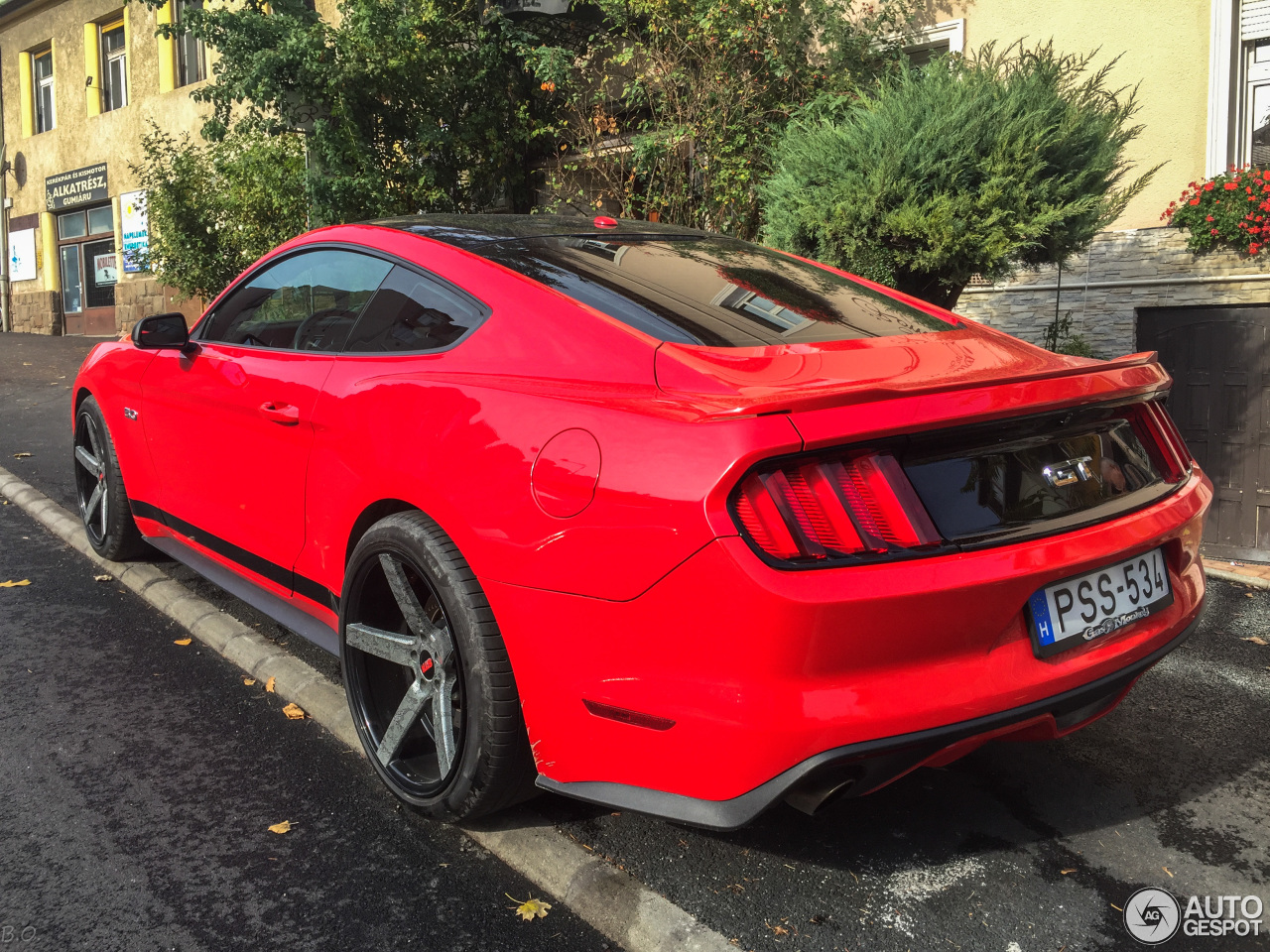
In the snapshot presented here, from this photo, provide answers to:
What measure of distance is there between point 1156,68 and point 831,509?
7875mm

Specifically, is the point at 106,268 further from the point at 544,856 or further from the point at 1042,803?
the point at 1042,803

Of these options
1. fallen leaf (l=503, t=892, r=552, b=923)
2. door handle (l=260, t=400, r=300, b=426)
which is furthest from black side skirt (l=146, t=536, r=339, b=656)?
fallen leaf (l=503, t=892, r=552, b=923)

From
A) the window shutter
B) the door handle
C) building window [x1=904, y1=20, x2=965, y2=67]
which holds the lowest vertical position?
the door handle

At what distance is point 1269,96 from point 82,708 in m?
8.85

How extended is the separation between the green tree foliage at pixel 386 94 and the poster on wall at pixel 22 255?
1673 cm

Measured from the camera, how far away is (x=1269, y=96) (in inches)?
314

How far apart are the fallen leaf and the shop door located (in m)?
23.0

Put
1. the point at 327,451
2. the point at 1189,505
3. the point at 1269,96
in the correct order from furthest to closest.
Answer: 1. the point at 1269,96
2. the point at 327,451
3. the point at 1189,505

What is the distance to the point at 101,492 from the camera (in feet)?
16.5

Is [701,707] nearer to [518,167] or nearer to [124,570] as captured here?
[124,570]

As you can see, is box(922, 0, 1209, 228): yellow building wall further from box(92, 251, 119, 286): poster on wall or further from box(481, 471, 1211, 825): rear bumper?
box(92, 251, 119, 286): poster on wall

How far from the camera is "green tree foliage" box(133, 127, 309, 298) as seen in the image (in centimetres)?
1050

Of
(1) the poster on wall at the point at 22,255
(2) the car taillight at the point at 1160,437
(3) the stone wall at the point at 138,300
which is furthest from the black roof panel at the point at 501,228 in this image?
(1) the poster on wall at the point at 22,255

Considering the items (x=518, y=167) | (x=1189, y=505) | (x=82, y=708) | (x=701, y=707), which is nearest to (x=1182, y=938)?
(x=1189, y=505)
